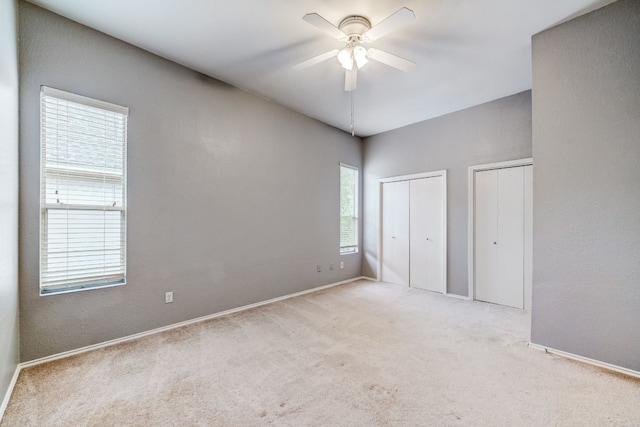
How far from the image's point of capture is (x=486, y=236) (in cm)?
400

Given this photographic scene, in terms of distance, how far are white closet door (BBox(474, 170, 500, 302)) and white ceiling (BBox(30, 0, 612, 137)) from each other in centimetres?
117

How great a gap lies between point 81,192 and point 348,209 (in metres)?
3.87

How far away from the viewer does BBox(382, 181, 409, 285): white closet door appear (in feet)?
16.1

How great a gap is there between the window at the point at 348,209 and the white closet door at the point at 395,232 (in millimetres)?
542

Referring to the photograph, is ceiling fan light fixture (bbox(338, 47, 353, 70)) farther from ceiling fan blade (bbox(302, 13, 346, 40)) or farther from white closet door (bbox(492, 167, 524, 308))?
white closet door (bbox(492, 167, 524, 308))

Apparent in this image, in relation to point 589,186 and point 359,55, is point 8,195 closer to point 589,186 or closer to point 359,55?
point 359,55

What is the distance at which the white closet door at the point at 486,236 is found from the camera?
3.92m

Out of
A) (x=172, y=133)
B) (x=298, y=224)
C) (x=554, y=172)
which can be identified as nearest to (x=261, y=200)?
(x=298, y=224)

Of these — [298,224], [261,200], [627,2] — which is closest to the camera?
[627,2]

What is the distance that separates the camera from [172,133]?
9.71 feet

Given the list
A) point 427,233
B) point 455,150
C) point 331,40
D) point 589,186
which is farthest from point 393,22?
point 427,233

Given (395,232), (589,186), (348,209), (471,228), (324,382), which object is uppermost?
(589,186)

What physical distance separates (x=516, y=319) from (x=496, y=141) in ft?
7.69

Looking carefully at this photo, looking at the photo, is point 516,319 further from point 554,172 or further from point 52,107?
point 52,107
